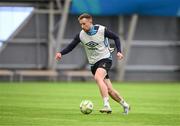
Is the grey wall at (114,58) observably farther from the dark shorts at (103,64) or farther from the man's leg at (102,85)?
Answer: the man's leg at (102,85)

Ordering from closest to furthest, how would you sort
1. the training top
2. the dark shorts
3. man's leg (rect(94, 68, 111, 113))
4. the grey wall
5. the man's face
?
man's leg (rect(94, 68, 111, 113)) → the man's face → the dark shorts → the training top → the grey wall

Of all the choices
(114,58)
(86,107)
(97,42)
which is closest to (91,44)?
(97,42)

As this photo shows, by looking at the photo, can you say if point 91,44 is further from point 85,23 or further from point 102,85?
point 102,85

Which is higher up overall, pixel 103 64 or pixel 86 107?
pixel 103 64

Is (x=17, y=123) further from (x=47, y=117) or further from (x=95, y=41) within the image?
(x=95, y=41)

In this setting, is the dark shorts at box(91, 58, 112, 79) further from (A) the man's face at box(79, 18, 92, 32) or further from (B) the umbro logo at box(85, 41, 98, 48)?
(A) the man's face at box(79, 18, 92, 32)

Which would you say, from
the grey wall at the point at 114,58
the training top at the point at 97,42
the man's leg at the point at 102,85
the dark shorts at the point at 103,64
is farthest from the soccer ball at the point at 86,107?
the grey wall at the point at 114,58

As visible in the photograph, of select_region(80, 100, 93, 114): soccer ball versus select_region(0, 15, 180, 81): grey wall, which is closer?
select_region(80, 100, 93, 114): soccer ball

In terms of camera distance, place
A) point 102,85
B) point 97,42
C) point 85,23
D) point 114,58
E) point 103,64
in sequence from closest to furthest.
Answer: point 102,85
point 85,23
point 103,64
point 97,42
point 114,58

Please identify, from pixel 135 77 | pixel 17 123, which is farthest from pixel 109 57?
pixel 135 77

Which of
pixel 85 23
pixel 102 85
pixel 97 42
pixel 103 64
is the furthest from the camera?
pixel 97 42

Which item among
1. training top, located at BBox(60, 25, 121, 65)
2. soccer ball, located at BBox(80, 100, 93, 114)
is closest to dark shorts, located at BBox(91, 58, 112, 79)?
training top, located at BBox(60, 25, 121, 65)

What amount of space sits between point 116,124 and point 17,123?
74.0 inches

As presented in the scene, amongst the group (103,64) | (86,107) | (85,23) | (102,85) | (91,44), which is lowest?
(86,107)
